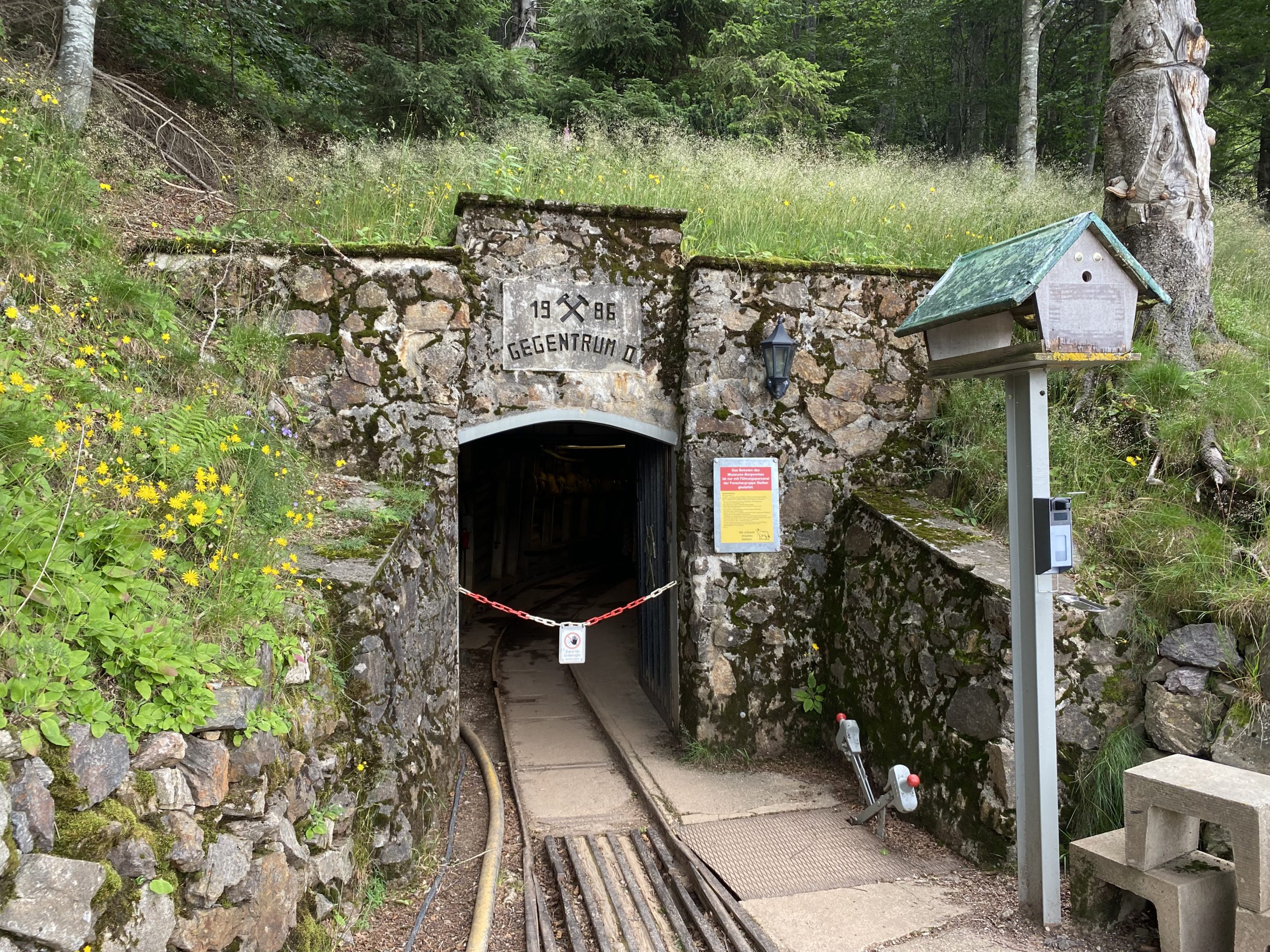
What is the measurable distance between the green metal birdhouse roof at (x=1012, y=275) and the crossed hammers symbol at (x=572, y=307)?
2599mm

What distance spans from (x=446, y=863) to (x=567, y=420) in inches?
120

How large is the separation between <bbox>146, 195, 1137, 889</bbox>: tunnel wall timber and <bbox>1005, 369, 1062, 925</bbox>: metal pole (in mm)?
483

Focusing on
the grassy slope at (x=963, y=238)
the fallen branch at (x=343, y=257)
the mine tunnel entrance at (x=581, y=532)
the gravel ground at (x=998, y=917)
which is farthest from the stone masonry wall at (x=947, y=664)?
the fallen branch at (x=343, y=257)

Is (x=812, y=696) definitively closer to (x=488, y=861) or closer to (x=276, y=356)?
(x=488, y=861)

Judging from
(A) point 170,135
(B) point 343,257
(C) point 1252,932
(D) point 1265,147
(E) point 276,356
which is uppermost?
(D) point 1265,147

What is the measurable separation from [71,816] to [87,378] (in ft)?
7.03

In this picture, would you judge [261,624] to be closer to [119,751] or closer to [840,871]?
[119,751]

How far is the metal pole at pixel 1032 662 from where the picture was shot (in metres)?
3.66

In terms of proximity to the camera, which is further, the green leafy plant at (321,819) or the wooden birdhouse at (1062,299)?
the wooden birdhouse at (1062,299)

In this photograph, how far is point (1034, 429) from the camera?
12.2 feet

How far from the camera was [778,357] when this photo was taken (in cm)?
589

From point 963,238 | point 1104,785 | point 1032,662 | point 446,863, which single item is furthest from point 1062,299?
point 963,238

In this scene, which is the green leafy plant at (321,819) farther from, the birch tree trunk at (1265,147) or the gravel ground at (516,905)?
the birch tree trunk at (1265,147)

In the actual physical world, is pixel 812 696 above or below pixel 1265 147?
below
